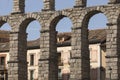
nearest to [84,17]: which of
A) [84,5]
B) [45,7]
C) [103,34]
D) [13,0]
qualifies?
[84,5]

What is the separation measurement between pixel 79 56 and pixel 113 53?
341 centimetres

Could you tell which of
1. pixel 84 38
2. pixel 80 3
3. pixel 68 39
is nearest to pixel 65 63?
pixel 68 39

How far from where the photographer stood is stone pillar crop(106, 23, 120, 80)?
151 feet

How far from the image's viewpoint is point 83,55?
48.2 meters

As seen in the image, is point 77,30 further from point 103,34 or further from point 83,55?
point 103,34

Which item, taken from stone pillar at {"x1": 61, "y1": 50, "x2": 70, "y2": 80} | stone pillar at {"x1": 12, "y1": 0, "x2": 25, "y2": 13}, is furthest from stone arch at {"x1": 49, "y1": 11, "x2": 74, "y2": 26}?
stone pillar at {"x1": 61, "y1": 50, "x2": 70, "y2": 80}

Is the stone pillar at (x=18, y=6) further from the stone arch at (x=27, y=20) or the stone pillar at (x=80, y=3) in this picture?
the stone pillar at (x=80, y=3)

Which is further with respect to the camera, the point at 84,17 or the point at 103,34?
the point at 103,34

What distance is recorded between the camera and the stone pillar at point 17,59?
51.4m

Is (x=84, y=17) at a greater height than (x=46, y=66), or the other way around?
(x=84, y=17)

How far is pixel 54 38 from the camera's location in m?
50.6

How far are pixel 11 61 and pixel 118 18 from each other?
1191 centimetres

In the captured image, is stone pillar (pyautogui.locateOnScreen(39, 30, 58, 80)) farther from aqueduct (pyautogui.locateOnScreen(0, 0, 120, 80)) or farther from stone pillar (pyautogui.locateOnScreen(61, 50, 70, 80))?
stone pillar (pyautogui.locateOnScreen(61, 50, 70, 80))

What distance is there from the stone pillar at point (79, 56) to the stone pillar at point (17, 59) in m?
5.80
